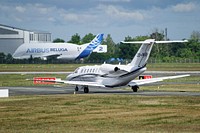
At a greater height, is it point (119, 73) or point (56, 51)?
point (56, 51)

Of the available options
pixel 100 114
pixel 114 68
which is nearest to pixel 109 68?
pixel 114 68

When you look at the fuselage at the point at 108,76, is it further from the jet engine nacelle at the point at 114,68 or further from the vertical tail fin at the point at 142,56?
the vertical tail fin at the point at 142,56

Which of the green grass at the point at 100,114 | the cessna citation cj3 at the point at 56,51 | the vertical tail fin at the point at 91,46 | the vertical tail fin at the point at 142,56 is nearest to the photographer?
the green grass at the point at 100,114

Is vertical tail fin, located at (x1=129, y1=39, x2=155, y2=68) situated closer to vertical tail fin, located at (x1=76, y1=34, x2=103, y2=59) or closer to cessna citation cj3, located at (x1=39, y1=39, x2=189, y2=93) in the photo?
cessna citation cj3, located at (x1=39, y1=39, x2=189, y2=93)

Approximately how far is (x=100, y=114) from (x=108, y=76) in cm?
1998

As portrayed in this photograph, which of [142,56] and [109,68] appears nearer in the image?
[142,56]

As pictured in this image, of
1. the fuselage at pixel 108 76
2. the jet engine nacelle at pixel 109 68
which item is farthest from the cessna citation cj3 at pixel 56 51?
the jet engine nacelle at pixel 109 68

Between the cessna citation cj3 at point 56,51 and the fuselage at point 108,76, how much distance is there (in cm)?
12475

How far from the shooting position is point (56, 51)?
192000 millimetres

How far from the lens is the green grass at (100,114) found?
31312 mm

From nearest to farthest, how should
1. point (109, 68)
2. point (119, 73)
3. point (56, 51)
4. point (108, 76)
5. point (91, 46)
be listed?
point (119, 73)
point (109, 68)
point (108, 76)
point (91, 46)
point (56, 51)

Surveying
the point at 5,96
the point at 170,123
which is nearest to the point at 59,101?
the point at 5,96

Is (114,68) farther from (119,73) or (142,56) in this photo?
(142,56)

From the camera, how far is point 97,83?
191 feet
